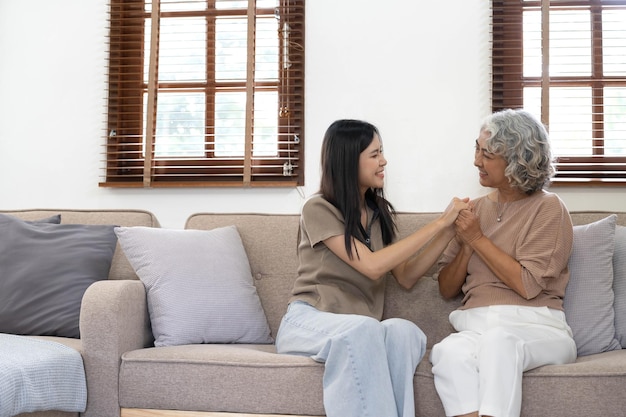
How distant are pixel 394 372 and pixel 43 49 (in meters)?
2.47

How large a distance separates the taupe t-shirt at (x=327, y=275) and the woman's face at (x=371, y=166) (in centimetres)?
15

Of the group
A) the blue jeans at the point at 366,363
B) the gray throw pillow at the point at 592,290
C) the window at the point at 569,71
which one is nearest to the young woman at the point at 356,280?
the blue jeans at the point at 366,363

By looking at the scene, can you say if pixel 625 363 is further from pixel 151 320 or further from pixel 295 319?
pixel 151 320

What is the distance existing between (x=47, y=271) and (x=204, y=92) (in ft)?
4.04

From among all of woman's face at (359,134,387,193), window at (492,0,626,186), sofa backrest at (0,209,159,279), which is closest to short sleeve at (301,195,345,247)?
woman's face at (359,134,387,193)

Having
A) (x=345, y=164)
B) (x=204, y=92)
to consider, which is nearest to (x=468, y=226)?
(x=345, y=164)

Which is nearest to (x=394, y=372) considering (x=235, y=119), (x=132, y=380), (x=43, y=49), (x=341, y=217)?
(x=341, y=217)

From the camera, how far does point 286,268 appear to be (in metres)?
2.90

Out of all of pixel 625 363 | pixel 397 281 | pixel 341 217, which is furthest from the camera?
pixel 397 281

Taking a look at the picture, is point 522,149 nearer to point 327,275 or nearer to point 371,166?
point 371,166

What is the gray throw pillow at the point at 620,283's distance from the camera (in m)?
2.53

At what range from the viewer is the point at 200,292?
2.69 m

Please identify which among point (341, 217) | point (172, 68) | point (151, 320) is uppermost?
point (172, 68)

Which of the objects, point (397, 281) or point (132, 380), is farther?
point (397, 281)
